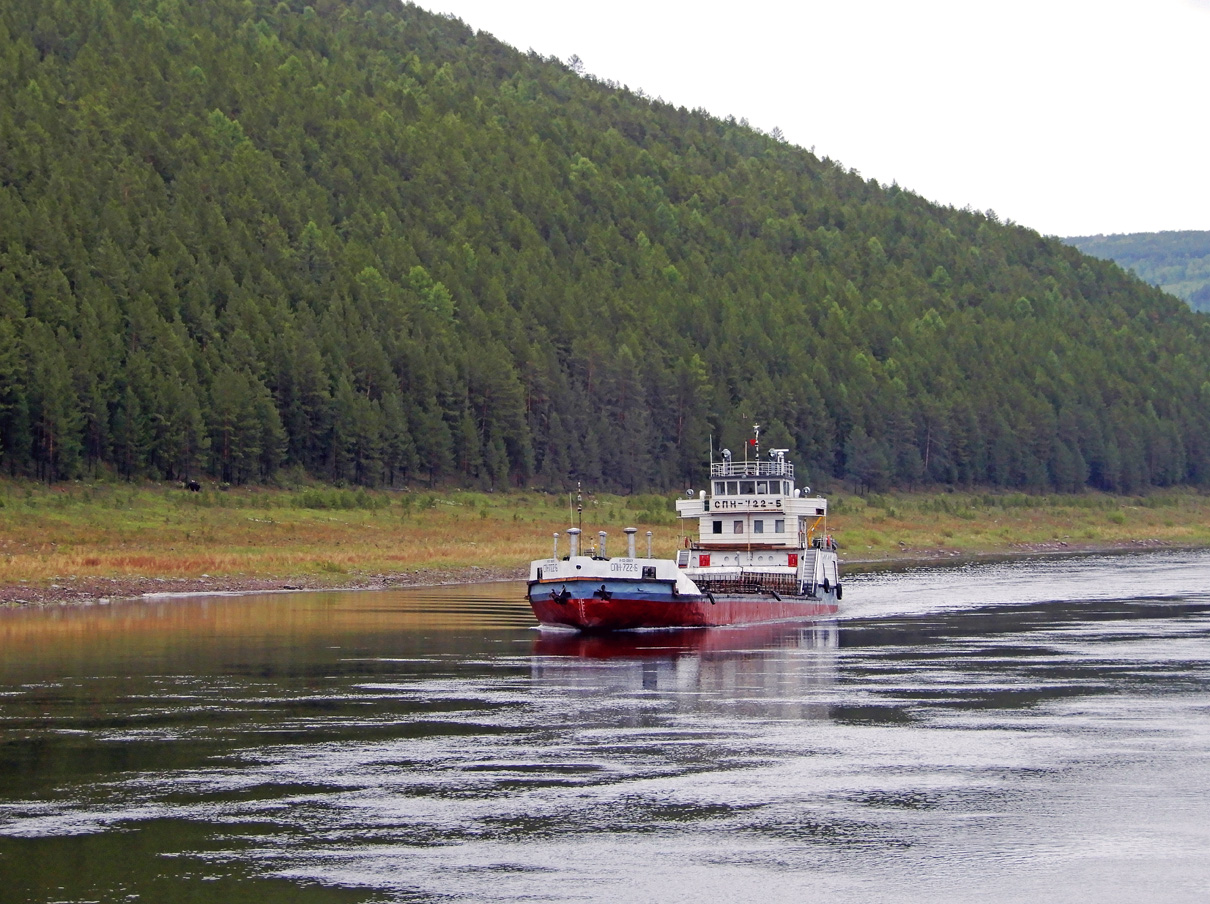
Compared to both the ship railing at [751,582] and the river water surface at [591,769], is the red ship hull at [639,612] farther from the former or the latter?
the river water surface at [591,769]

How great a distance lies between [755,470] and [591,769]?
50.4 metres

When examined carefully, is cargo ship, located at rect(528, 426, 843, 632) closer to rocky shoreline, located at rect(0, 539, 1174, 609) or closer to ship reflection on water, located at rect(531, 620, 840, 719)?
ship reflection on water, located at rect(531, 620, 840, 719)

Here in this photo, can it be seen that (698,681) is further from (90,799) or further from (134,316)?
(134,316)

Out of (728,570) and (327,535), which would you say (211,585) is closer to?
(728,570)

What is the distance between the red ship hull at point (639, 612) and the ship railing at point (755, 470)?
9.29 metres

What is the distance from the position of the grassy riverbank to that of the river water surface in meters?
25.4

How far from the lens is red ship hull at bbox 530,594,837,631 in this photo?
63.9 metres

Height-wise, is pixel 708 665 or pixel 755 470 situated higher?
pixel 755 470

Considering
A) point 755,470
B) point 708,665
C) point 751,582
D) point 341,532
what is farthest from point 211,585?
point 708,665

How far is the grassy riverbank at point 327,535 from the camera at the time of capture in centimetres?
8456

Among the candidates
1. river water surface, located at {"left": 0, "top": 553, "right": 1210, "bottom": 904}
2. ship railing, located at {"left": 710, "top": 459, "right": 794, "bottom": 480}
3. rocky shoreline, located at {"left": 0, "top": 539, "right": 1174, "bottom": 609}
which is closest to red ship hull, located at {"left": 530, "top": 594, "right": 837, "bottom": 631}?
river water surface, located at {"left": 0, "top": 553, "right": 1210, "bottom": 904}

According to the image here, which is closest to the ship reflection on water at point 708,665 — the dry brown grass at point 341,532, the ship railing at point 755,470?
the ship railing at point 755,470

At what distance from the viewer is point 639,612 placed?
6544 cm

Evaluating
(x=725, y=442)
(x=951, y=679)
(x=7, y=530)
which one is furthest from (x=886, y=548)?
(x=951, y=679)
